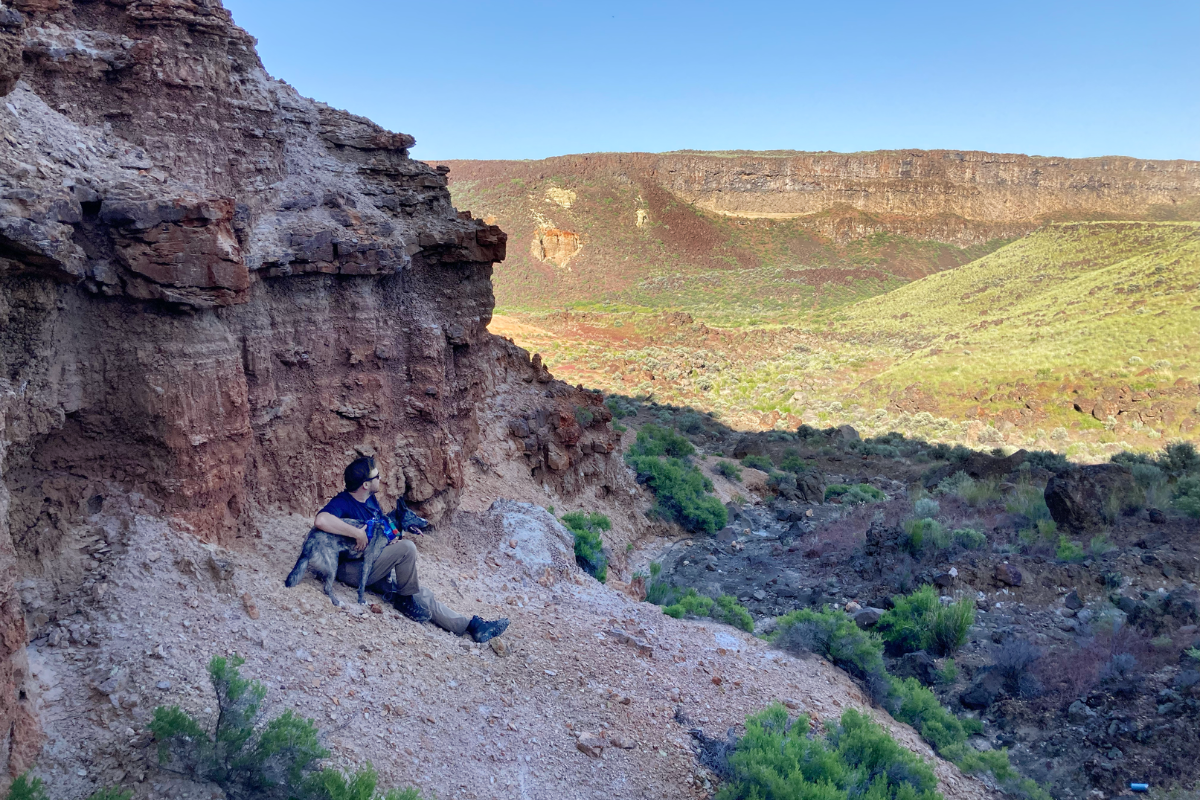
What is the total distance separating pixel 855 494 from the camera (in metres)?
16.3

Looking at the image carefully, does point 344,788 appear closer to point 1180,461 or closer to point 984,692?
point 984,692

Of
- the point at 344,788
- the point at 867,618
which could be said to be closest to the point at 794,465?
the point at 867,618

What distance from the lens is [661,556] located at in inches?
489

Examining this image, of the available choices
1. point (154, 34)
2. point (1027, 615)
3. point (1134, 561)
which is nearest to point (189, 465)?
point (154, 34)

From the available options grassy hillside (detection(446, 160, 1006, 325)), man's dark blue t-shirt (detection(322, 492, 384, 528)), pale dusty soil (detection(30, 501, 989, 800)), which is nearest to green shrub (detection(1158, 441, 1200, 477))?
pale dusty soil (detection(30, 501, 989, 800))

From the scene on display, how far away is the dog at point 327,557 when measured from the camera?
536 centimetres

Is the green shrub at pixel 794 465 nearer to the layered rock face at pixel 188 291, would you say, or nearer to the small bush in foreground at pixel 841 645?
the small bush in foreground at pixel 841 645

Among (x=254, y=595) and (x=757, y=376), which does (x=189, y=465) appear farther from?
(x=757, y=376)

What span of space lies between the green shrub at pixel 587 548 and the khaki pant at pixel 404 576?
311 cm

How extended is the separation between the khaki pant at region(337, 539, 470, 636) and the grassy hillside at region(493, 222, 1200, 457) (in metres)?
20.3

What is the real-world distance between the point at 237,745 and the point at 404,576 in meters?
2.16

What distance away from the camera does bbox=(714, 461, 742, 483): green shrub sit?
16.8 m

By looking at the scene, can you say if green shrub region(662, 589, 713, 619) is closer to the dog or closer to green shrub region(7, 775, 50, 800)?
the dog

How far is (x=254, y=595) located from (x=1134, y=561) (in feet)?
35.1
